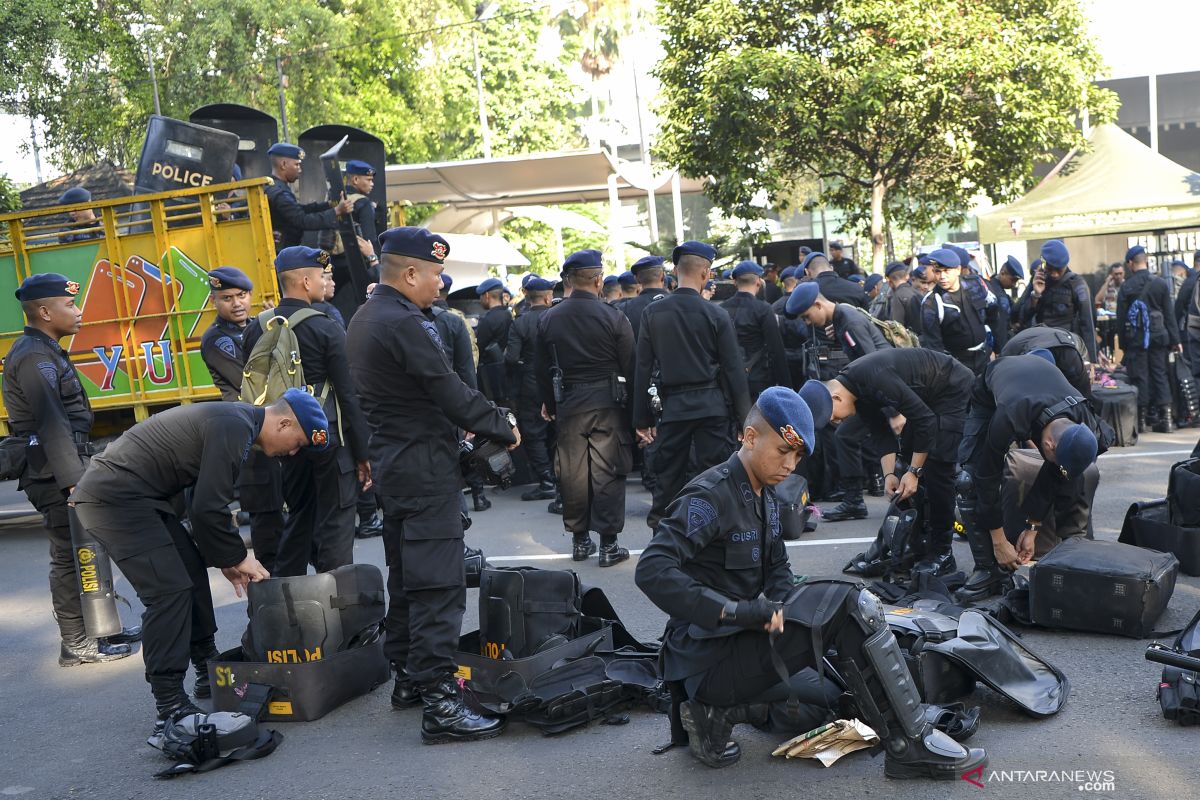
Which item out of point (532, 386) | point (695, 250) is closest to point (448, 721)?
point (695, 250)

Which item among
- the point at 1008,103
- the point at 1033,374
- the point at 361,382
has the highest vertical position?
the point at 1008,103

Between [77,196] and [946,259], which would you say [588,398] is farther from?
[77,196]

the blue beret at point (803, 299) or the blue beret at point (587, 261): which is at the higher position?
the blue beret at point (587, 261)

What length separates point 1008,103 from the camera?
650 inches

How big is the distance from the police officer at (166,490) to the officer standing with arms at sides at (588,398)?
3.44 meters

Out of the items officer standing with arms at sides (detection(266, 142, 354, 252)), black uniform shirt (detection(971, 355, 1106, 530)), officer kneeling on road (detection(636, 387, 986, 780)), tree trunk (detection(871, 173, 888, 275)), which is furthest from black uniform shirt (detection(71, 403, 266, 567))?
tree trunk (detection(871, 173, 888, 275))

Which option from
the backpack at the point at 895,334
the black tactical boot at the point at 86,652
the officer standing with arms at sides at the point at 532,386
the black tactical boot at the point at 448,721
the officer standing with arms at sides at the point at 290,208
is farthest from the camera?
the officer standing with arms at sides at the point at 532,386

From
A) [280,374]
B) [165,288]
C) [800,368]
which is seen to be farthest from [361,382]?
[800,368]

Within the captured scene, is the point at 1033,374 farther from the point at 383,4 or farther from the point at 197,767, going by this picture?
the point at 383,4

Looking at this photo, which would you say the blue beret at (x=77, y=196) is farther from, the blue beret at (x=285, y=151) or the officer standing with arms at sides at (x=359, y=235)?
the officer standing with arms at sides at (x=359, y=235)

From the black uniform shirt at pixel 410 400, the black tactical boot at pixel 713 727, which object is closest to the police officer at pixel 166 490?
the black uniform shirt at pixel 410 400

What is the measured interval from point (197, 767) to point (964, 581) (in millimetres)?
4248

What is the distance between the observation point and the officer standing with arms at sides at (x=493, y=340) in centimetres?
1174

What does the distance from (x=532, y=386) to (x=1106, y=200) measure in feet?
29.7
